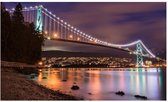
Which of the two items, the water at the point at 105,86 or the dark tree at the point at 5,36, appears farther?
the dark tree at the point at 5,36

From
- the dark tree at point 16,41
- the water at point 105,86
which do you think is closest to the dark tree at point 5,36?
the dark tree at point 16,41

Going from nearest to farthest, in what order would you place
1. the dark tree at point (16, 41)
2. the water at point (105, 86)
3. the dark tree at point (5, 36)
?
the water at point (105, 86)
the dark tree at point (5, 36)
the dark tree at point (16, 41)

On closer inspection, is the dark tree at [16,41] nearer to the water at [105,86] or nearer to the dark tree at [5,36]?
the dark tree at [5,36]

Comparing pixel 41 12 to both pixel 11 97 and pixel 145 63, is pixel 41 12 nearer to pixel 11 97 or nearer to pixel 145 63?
pixel 145 63

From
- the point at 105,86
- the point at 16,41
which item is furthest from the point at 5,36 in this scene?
the point at 105,86

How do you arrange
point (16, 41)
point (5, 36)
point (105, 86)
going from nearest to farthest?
point (105, 86)
point (5, 36)
point (16, 41)

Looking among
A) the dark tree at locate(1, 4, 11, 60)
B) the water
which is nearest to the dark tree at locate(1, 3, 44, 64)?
the dark tree at locate(1, 4, 11, 60)

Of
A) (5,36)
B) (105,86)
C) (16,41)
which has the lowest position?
(105,86)

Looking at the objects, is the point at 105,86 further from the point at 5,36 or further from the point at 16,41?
the point at 16,41

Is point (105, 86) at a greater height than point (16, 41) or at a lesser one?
lesser

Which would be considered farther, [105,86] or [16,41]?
[16,41]

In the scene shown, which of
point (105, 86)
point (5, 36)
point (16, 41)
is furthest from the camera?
point (16, 41)
